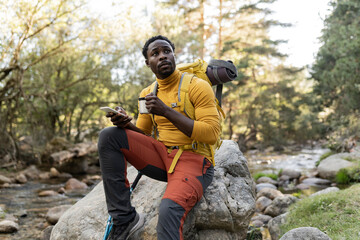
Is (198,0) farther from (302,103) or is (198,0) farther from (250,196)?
(250,196)

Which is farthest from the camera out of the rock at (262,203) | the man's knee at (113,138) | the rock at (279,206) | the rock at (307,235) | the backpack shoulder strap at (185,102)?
the rock at (262,203)

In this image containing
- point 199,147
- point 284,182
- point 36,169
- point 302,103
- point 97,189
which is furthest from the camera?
point 302,103

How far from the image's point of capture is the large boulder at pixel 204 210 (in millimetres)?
2871

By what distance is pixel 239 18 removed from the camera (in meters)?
19.6

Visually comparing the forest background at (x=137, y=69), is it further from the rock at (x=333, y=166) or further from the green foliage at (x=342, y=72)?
the rock at (x=333, y=166)

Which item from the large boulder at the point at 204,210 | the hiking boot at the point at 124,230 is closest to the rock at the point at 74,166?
the large boulder at the point at 204,210

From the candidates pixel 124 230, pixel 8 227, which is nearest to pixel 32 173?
pixel 8 227

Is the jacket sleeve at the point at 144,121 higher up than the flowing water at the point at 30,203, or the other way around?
the jacket sleeve at the point at 144,121

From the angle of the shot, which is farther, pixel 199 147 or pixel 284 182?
pixel 284 182

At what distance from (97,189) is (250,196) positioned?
6.80 feet

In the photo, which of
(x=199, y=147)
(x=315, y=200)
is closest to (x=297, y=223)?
(x=315, y=200)

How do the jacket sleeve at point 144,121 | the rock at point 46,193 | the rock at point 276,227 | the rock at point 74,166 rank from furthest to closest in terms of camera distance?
the rock at point 74,166 < the rock at point 46,193 < the rock at point 276,227 < the jacket sleeve at point 144,121

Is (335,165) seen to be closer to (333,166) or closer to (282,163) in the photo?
(333,166)

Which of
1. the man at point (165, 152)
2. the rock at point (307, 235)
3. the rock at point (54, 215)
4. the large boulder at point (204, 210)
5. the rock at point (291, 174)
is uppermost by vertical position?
the man at point (165, 152)
